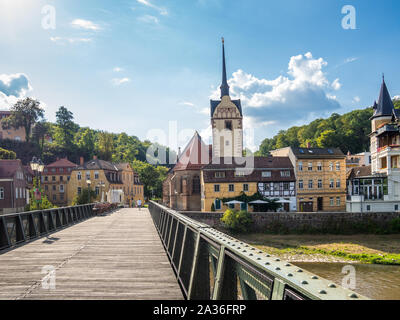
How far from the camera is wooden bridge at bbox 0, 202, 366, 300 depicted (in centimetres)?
243

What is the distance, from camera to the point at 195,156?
53938 millimetres

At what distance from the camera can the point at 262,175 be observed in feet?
152

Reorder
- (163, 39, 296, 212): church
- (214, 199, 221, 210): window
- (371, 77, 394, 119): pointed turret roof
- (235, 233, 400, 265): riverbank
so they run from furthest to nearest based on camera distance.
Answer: (371, 77, 394, 119): pointed turret roof < (163, 39, 296, 212): church < (214, 199, 221, 210): window < (235, 233, 400, 265): riverbank

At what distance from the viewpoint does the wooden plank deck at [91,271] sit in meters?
5.63

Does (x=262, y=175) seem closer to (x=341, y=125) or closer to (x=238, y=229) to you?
(x=238, y=229)

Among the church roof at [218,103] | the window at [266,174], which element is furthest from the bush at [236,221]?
the church roof at [218,103]

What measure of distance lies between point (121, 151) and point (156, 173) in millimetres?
27511

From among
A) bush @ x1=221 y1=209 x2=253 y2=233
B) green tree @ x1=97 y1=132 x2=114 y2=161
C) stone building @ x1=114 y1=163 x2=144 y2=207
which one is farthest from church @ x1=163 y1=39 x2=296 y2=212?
green tree @ x1=97 y1=132 x2=114 y2=161

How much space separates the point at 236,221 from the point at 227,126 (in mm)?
23054

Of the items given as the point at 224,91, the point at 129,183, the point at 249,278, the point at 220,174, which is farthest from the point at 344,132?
the point at 249,278

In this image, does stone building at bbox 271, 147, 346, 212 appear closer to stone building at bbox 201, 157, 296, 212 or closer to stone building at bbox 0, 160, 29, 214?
stone building at bbox 201, 157, 296, 212

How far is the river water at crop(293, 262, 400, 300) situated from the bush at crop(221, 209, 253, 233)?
34.3ft

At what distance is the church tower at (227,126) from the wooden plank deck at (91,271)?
46.0 metres
